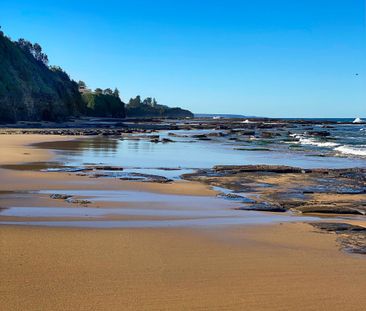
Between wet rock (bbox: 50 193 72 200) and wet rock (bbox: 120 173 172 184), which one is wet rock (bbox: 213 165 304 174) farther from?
wet rock (bbox: 50 193 72 200)

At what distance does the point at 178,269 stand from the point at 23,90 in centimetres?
5981

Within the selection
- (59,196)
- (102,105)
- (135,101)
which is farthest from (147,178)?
(135,101)

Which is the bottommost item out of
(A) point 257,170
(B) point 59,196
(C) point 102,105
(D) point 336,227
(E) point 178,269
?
(C) point 102,105

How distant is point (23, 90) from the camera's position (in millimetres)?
60719

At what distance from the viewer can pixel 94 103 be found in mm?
120875

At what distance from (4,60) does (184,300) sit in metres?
63.6

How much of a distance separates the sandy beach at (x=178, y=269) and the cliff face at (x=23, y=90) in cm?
5152

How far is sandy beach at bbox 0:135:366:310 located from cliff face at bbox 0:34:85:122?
51.5 metres

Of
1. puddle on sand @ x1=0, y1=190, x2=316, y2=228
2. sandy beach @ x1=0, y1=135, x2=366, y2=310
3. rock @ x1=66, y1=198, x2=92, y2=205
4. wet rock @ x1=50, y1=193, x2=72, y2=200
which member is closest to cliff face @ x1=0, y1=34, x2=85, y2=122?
wet rock @ x1=50, y1=193, x2=72, y2=200

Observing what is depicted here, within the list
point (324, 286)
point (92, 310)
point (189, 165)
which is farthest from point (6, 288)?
point (189, 165)

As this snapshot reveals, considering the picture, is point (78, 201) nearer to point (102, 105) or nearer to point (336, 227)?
point (336, 227)

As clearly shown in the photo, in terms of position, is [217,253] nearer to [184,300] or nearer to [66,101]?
[184,300]

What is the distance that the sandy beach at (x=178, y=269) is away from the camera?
4.28 metres

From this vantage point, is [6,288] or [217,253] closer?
[6,288]
